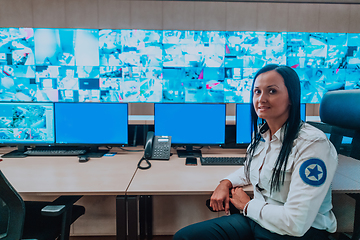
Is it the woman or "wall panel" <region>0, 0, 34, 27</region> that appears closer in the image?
the woman

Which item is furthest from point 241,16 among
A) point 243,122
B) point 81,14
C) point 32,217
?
point 32,217

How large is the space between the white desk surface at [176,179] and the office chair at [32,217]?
367mm

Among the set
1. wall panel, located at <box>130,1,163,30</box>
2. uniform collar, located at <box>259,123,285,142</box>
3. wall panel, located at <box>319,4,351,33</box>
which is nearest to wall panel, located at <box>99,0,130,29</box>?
wall panel, located at <box>130,1,163,30</box>

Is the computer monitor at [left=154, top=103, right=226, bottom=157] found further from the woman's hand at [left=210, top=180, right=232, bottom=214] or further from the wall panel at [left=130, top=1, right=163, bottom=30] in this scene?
the wall panel at [left=130, top=1, right=163, bottom=30]

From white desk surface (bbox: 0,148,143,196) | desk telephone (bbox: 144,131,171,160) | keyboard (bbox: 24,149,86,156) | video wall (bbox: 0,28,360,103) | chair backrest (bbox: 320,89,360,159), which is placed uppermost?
video wall (bbox: 0,28,360,103)

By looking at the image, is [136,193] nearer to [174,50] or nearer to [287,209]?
[287,209]

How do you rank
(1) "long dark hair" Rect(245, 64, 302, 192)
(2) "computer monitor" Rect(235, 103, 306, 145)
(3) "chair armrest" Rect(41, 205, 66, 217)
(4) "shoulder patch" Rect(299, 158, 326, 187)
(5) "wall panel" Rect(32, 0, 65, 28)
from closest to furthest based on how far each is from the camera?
(4) "shoulder patch" Rect(299, 158, 326, 187), (1) "long dark hair" Rect(245, 64, 302, 192), (3) "chair armrest" Rect(41, 205, 66, 217), (2) "computer monitor" Rect(235, 103, 306, 145), (5) "wall panel" Rect(32, 0, 65, 28)

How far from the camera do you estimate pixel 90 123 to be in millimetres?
1688

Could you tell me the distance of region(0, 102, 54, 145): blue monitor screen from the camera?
5.39ft

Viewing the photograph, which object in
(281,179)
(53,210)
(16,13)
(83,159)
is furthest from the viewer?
(16,13)

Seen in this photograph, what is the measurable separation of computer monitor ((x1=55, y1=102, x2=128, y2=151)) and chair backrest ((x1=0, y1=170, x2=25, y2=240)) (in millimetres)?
761

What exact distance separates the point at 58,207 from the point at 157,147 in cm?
80

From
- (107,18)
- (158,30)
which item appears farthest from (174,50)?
(107,18)

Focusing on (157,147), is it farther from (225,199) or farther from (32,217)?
(32,217)
